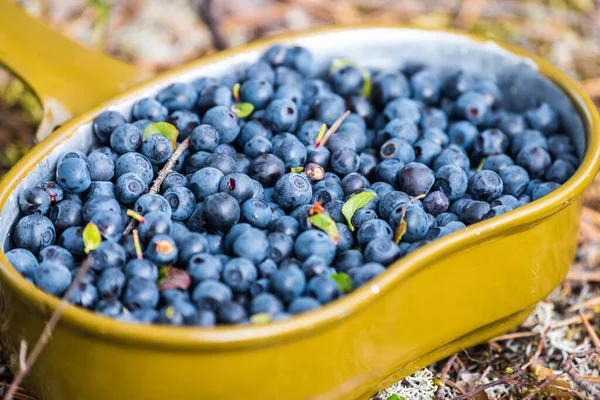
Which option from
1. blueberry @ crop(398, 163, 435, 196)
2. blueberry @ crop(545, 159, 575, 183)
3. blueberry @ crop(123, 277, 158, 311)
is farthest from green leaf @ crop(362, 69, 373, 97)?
blueberry @ crop(123, 277, 158, 311)

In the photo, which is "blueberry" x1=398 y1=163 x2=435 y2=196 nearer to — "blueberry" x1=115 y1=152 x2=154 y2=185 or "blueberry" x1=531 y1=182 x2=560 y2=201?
"blueberry" x1=531 y1=182 x2=560 y2=201

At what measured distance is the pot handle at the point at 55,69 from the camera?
1968mm

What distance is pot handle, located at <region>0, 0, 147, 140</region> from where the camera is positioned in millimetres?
1968

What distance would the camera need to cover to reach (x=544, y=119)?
1.98 meters

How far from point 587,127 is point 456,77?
429 millimetres

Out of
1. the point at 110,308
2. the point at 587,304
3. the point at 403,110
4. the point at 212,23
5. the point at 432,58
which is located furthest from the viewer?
the point at 212,23

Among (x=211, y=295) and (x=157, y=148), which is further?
(x=157, y=148)

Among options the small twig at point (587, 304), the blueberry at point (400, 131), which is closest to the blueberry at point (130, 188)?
the blueberry at point (400, 131)

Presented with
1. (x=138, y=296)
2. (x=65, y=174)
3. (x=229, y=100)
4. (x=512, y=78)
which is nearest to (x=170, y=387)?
(x=138, y=296)

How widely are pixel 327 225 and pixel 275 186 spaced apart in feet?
0.60

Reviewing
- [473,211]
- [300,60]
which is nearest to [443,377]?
[473,211]

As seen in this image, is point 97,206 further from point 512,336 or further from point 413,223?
point 512,336

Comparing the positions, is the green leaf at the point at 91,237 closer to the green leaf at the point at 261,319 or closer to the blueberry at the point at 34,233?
the blueberry at the point at 34,233

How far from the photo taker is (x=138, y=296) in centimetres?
129
